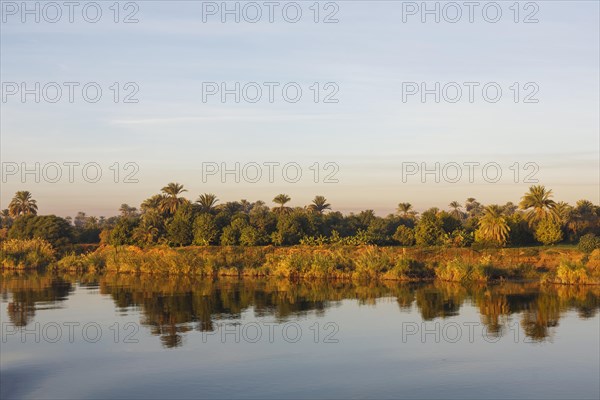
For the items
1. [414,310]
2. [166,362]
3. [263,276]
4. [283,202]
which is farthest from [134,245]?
[166,362]

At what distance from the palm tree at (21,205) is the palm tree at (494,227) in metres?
92.6

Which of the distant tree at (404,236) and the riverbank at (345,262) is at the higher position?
the distant tree at (404,236)

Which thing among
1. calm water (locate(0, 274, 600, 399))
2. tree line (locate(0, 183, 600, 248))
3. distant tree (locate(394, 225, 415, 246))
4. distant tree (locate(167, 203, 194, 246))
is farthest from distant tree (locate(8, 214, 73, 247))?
distant tree (locate(394, 225, 415, 246))

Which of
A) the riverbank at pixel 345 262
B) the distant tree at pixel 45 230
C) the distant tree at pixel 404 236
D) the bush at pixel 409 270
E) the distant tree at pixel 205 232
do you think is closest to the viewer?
the riverbank at pixel 345 262

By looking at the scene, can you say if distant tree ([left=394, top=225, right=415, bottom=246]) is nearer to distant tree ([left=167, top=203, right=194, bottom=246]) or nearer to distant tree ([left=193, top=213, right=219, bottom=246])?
distant tree ([left=193, top=213, right=219, bottom=246])

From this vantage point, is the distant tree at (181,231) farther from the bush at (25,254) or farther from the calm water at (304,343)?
the calm water at (304,343)

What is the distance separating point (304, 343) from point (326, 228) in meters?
57.6

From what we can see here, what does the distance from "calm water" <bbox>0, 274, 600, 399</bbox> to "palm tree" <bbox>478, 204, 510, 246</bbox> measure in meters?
14.7

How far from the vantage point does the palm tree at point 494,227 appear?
79375mm

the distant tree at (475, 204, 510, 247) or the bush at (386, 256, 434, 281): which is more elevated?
the distant tree at (475, 204, 510, 247)

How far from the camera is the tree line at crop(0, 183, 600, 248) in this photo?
82.8 meters

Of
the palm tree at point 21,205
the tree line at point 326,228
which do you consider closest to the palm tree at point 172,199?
the tree line at point 326,228

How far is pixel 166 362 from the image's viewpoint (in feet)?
114

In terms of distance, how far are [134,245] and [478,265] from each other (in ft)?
165
